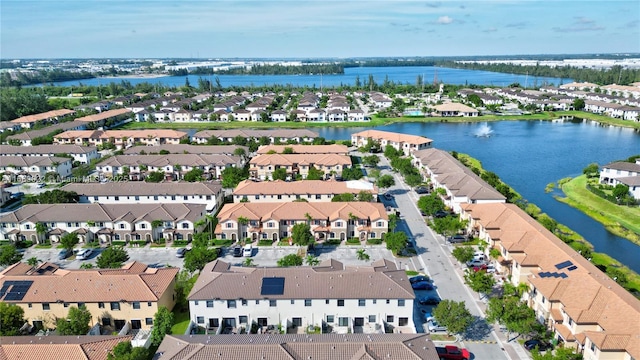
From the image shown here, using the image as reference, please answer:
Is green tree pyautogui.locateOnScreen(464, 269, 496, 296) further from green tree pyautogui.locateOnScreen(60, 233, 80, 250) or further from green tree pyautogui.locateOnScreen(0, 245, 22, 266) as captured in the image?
green tree pyautogui.locateOnScreen(0, 245, 22, 266)

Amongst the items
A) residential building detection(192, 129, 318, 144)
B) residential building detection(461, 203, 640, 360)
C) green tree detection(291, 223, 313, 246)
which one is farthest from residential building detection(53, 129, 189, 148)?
residential building detection(461, 203, 640, 360)

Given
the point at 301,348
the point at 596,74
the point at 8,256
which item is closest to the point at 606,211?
the point at 301,348

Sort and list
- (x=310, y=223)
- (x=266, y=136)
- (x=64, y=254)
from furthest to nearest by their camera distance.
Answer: (x=266, y=136)
(x=310, y=223)
(x=64, y=254)

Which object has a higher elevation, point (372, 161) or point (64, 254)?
point (372, 161)

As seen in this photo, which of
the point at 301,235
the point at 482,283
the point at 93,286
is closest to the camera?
the point at 93,286

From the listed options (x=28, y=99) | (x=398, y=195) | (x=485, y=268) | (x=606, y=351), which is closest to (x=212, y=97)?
(x=28, y=99)

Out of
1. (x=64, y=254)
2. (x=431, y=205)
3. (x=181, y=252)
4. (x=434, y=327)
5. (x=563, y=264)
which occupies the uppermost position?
(x=563, y=264)

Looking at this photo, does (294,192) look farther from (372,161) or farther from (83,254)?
(83,254)

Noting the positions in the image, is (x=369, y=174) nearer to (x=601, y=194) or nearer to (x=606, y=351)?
(x=601, y=194)
